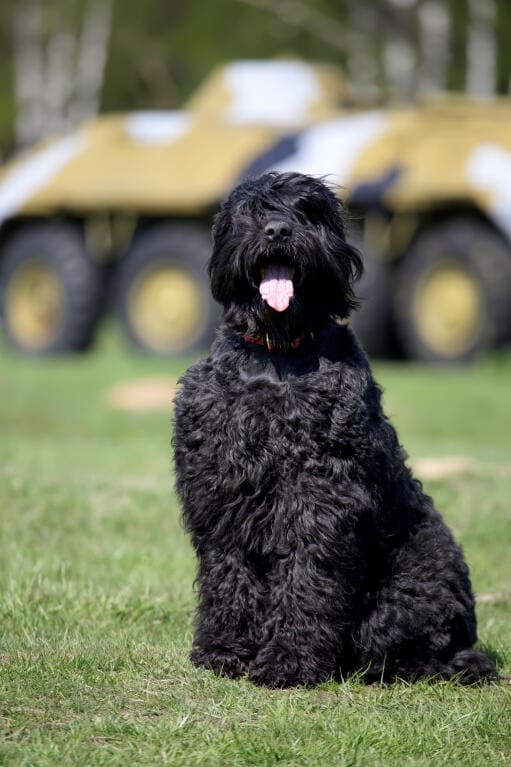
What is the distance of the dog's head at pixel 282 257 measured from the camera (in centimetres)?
539

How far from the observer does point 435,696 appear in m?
5.55

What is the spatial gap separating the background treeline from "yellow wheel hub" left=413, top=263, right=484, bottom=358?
1394cm

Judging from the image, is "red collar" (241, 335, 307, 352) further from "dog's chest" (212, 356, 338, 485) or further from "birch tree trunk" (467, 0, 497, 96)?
"birch tree trunk" (467, 0, 497, 96)

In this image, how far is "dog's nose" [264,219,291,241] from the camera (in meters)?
5.35

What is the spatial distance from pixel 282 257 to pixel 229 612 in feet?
4.64

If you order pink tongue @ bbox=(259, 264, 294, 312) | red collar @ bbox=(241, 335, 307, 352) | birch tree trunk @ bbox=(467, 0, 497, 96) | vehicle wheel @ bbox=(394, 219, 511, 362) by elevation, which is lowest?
vehicle wheel @ bbox=(394, 219, 511, 362)

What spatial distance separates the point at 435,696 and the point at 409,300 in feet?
42.9

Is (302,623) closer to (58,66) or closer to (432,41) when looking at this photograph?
(432,41)

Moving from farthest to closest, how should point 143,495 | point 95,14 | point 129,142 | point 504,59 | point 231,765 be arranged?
point 95,14, point 504,59, point 129,142, point 143,495, point 231,765

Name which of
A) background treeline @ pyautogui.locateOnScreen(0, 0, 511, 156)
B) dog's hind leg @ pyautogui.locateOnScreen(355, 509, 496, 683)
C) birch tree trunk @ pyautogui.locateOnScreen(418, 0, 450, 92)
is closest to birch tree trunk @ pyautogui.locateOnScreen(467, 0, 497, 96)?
background treeline @ pyautogui.locateOnScreen(0, 0, 511, 156)

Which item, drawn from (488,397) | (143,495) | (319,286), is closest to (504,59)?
(488,397)

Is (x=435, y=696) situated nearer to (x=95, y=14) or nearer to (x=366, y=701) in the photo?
(x=366, y=701)

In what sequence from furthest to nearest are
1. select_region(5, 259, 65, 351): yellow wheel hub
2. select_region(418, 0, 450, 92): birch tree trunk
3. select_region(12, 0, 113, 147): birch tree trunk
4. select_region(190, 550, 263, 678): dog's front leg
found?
select_region(12, 0, 113, 147): birch tree trunk
select_region(418, 0, 450, 92): birch tree trunk
select_region(5, 259, 65, 351): yellow wheel hub
select_region(190, 550, 263, 678): dog's front leg

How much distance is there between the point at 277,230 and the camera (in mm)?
5352
